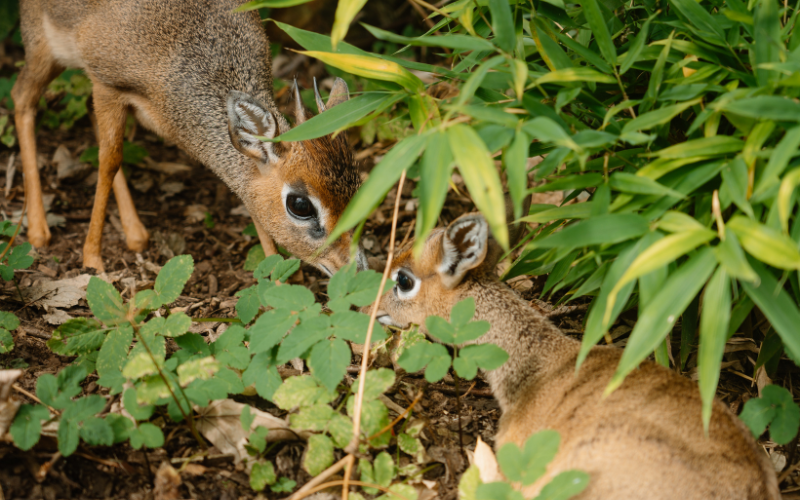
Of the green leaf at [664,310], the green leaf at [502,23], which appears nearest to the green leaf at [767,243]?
the green leaf at [664,310]

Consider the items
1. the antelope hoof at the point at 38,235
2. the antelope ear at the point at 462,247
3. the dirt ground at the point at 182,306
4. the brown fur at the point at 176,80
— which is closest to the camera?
the dirt ground at the point at 182,306

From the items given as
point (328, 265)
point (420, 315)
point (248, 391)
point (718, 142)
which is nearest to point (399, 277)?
point (420, 315)

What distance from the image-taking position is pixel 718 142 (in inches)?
95.6

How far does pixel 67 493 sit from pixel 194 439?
1.75 ft

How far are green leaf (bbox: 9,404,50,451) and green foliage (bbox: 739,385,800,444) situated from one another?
2725 mm

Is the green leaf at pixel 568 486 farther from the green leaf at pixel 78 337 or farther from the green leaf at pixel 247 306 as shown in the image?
the green leaf at pixel 78 337

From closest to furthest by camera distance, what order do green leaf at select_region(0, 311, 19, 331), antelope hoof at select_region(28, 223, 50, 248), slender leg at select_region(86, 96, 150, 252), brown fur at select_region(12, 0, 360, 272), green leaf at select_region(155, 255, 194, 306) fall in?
1. green leaf at select_region(155, 255, 194, 306)
2. green leaf at select_region(0, 311, 19, 331)
3. brown fur at select_region(12, 0, 360, 272)
4. antelope hoof at select_region(28, 223, 50, 248)
5. slender leg at select_region(86, 96, 150, 252)

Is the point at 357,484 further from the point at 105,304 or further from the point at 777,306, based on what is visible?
the point at 777,306

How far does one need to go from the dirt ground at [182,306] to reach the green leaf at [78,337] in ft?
1.14

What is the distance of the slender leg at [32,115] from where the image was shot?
15.5 feet

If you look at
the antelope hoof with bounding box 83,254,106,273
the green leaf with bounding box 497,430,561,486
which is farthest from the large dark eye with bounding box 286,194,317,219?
the green leaf with bounding box 497,430,561,486

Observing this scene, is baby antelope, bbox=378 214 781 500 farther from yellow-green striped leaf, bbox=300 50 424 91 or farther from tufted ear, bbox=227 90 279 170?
tufted ear, bbox=227 90 279 170

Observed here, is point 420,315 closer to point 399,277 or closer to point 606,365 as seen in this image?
point 399,277

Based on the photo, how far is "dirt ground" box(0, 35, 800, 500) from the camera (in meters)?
2.66
